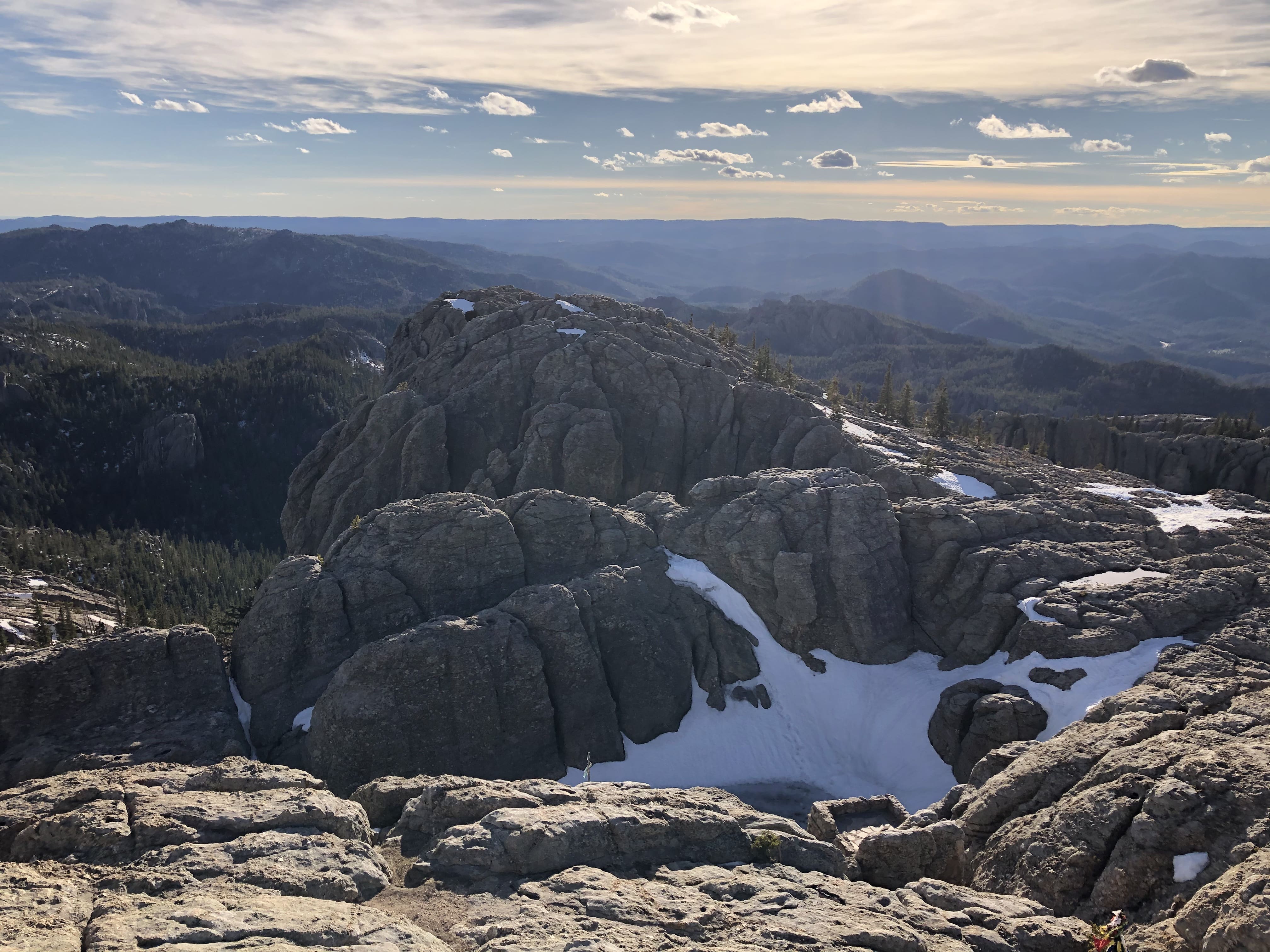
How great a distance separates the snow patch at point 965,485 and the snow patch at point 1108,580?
1470 cm

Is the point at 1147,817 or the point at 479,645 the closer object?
the point at 1147,817

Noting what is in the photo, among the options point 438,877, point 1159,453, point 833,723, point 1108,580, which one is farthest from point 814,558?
point 1159,453

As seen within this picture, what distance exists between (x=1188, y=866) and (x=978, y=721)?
18.5m

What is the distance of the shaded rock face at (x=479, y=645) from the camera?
36688 mm

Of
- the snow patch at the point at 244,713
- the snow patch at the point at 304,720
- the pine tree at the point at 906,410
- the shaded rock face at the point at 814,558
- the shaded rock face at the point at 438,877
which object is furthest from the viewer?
the pine tree at the point at 906,410

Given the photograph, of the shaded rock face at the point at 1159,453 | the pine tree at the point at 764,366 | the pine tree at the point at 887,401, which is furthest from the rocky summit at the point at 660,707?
the shaded rock face at the point at 1159,453

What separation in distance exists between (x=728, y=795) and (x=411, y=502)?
1198 inches

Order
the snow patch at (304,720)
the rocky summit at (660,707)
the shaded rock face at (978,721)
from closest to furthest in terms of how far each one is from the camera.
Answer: the rocky summit at (660,707) → the snow patch at (304,720) → the shaded rock face at (978,721)

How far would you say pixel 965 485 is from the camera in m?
64.7

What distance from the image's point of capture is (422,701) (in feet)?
121

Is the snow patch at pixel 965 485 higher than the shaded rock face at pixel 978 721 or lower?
higher

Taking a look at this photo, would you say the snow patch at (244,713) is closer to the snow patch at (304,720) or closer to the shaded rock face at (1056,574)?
the snow patch at (304,720)

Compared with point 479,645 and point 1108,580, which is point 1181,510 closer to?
point 1108,580

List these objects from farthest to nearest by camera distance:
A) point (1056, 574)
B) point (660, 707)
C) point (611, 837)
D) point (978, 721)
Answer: point (1056, 574), point (660, 707), point (978, 721), point (611, 837)
